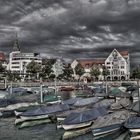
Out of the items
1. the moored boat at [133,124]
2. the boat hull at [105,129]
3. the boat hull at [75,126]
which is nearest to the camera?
the moored boat at [133,124]

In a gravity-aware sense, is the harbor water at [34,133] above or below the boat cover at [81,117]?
below

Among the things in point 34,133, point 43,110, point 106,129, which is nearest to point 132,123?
point 106,129

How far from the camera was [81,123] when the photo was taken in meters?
35.0

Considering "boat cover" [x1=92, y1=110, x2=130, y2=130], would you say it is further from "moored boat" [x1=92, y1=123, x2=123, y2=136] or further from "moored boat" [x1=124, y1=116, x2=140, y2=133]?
"moored boat" [x1=124, y1=116, x2=140, y2=133]

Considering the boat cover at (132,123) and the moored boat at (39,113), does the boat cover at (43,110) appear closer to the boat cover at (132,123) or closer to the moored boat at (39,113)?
the moored boat at (39,113)

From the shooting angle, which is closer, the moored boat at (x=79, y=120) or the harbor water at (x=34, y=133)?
the moored boat at (x=79, y=120)

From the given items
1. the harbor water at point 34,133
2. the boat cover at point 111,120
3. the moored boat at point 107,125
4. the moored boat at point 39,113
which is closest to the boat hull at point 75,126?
the harbor water at point 34,133

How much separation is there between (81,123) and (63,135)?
8.60 ft

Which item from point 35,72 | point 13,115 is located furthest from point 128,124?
point 35,72

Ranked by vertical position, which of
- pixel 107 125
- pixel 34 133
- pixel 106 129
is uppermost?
pixel 107 125

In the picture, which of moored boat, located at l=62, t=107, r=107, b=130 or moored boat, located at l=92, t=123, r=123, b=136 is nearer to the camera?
moored boat, located at l=92, t=123, r=123, b=136

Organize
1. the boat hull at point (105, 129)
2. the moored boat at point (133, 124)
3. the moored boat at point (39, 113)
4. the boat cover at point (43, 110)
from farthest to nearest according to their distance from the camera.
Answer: the boat cover at point (43, 110) < the moored boat at point (39, 113) < the boat hull at point (105, 129) < the moored boat at point (133, 124)

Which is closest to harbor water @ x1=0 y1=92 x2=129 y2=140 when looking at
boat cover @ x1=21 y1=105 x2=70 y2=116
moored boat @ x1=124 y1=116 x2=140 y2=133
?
moored boat @ x1=124 y1=116 x2=140 y2=133

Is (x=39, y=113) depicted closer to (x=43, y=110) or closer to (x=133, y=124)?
(x=43, y=110)
